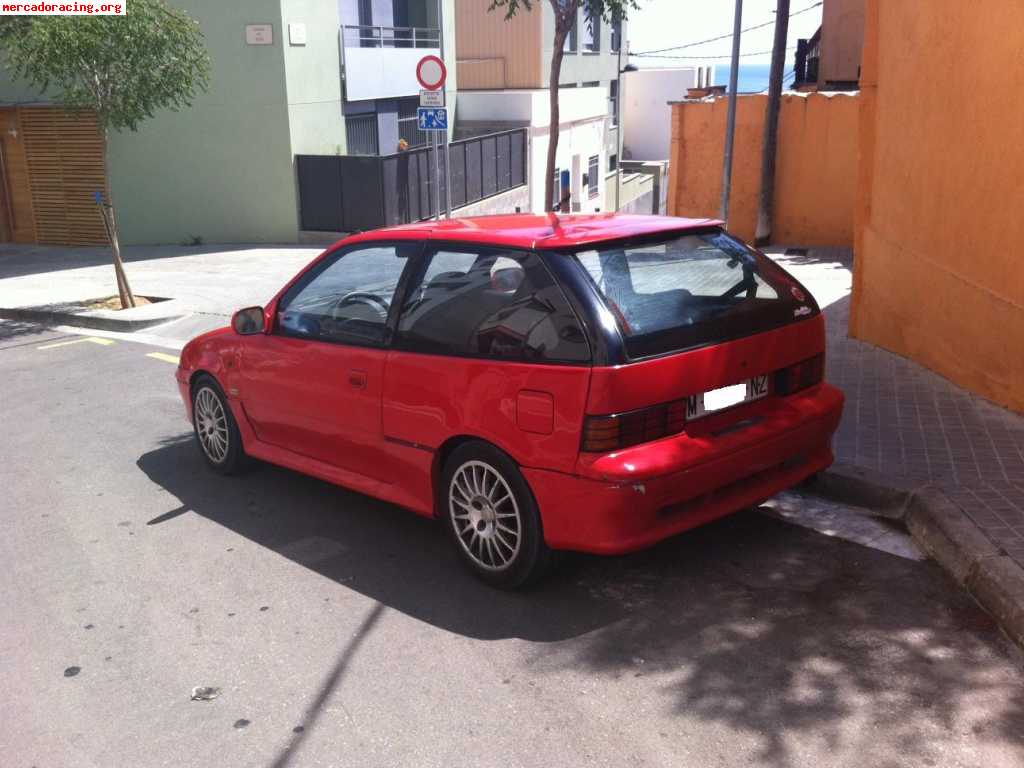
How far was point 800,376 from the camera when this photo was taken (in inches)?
201

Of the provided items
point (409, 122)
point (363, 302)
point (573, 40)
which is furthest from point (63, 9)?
point (573, 40)

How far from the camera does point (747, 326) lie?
4.83 meters

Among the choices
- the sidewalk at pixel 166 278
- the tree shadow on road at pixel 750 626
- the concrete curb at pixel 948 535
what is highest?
the concrete curb at pixel 948 535

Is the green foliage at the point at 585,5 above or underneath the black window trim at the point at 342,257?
above

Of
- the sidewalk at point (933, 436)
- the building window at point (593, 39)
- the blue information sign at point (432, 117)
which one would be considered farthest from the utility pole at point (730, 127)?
the building window at point (593, 39)

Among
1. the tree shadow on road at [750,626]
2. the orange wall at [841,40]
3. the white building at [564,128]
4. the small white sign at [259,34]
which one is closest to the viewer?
the tree shadow on road at [750,626]

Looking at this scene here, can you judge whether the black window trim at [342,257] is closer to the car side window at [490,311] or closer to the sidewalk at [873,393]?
the car side window at [490,311]

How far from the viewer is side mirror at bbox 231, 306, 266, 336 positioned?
601 cm

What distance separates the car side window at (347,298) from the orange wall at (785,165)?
11.4 metres

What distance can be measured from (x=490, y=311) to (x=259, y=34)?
51.6 ft

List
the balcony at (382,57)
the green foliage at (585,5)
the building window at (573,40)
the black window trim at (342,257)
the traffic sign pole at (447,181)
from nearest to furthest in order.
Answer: the black window trim at (342,257)
the traffic sign pole at (447,181)
the green foliage at (585,5)
the balcony at (382,57)
the building window at (573,40)

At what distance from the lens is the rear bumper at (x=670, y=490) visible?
4.31 metres

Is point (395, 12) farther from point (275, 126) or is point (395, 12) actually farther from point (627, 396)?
point (627, 396)

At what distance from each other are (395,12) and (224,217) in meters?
8.65
